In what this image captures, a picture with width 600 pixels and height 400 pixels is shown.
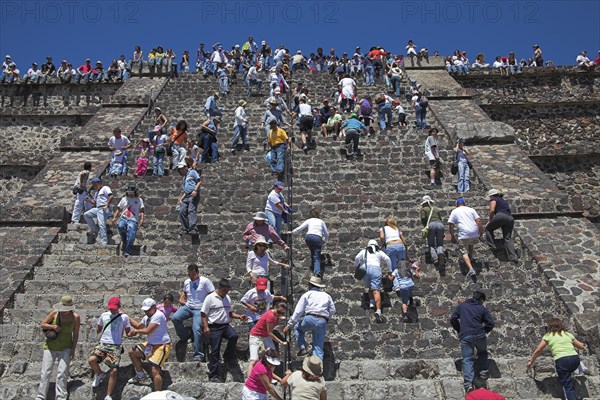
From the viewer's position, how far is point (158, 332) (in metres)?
8.06

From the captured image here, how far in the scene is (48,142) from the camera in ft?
79.1

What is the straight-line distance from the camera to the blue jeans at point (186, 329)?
841 centimetres

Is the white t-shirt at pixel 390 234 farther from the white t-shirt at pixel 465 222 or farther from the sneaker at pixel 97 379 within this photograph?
the sneaker at pixel 97 379

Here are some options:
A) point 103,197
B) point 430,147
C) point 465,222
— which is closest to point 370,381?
point 465,222

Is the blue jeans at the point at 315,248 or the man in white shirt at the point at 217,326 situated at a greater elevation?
the blue jeans at the point at 315,248

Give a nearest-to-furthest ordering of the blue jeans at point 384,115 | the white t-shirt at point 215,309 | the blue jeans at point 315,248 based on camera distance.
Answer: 1. the white t-shirt at point 215,309
2. the blue jeans at point 315,248
3. the blue jeans at point 384,115

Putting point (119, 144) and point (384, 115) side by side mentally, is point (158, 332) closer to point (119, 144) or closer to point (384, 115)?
point (119, 144)

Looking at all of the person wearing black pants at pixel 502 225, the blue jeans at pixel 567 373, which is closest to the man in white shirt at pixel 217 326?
the blue jeans at pixel 567 373

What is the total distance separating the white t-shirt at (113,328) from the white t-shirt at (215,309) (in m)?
0.99

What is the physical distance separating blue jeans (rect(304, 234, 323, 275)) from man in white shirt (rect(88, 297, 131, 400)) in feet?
11.5

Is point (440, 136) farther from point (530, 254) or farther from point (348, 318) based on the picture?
point (348, 318)

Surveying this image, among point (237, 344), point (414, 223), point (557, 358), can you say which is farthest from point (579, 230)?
point (237, 344)

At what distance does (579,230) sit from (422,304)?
13.6 feet

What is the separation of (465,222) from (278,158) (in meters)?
5.13
